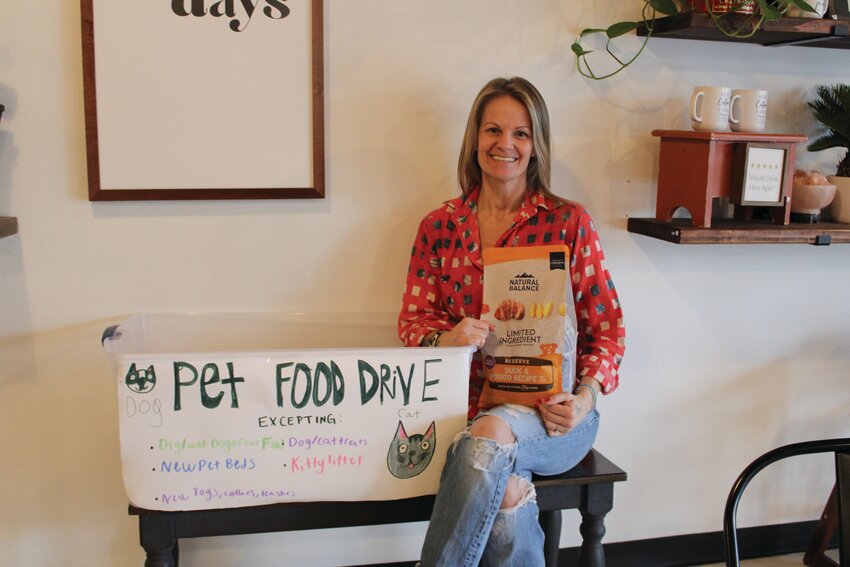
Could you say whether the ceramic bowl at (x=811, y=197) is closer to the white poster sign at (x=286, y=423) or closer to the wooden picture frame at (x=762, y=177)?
the wooden picture frame at (x=762, y=177)

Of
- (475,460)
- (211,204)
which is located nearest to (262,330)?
(211,204)

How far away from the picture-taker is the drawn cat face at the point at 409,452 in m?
1.52

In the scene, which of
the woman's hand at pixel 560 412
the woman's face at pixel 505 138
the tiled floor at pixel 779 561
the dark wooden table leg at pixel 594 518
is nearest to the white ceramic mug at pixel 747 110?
the woman's face at pixel 505 138

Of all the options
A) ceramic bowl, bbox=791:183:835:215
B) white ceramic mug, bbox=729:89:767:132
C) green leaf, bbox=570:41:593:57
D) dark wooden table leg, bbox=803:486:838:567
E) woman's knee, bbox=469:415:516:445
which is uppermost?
green leaf, bbox=570:41:593:57

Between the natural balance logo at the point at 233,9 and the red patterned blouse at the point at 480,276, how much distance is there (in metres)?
0.55

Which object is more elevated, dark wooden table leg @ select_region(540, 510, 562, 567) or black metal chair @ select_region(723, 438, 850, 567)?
black metal chair @ select_region(723, 438, 850, 567)

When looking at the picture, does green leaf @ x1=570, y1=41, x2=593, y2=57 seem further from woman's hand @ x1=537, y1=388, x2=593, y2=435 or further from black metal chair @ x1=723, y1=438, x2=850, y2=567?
black metal chair @ x1=723, y1=438, x2=850, y2=567

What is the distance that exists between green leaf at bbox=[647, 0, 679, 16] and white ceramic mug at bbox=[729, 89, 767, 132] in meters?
0.24

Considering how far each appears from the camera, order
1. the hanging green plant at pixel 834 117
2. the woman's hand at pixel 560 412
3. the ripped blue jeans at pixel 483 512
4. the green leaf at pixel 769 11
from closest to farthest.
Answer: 1. the ripped blue jeans at pixel 483 512
2. the woman's hand at pixel 560 412
3. the green leaf at pixel 769 11
4. the hanging green plant at pixel 834 117

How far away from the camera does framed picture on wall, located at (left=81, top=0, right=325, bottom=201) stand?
1.68 meters

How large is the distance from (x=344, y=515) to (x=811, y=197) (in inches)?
51.3

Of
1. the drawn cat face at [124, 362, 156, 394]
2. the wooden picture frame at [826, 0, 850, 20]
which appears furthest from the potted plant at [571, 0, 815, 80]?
the drawn cat face at [124, 362, 156, 394]

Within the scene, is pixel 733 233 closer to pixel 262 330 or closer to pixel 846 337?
pixel 846 337

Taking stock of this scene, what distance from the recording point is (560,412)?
1.60 m
